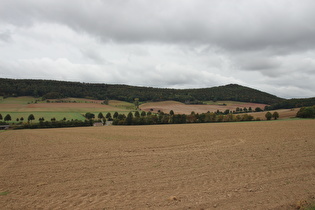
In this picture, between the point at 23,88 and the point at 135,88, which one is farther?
the point at 135,88

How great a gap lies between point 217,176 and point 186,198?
12.1 feet

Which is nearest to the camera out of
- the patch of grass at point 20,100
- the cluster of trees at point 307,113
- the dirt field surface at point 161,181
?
the dirt field surface at point 161,181

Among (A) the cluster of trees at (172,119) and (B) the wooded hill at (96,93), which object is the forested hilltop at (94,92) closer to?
(B) the wooded hill at (96,93)

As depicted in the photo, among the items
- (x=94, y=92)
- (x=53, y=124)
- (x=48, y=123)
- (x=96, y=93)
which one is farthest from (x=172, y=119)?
(x=94, y=92)

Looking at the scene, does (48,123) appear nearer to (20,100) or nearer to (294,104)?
(20,100)

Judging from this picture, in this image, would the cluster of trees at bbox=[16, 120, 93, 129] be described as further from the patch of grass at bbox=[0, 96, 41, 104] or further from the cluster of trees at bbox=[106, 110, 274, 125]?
the patch of grass at bbox=[0, 96, 41, 104]

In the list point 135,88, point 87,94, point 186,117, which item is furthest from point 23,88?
point 186,117

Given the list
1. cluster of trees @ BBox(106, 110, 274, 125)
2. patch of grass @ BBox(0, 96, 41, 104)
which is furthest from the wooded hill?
cluster of trees @ BBox(106, 110, 274, 125)

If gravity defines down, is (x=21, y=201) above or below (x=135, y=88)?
Answer: below

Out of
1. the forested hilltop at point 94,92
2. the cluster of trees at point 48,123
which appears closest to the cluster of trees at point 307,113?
the forested hilltop at point 94,92

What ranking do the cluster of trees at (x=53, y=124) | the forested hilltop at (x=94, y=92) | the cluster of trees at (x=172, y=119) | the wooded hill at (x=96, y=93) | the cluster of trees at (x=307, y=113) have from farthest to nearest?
the forested hilltop at (x=94, y=92) → the wooded hill at (x=96, y=93) → the cluster of trees at (x=172, y=119) → the cluster of trees at (x=307, y=113) → the cluster of trees at (x=53, y=124)

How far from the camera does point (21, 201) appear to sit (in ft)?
29.8

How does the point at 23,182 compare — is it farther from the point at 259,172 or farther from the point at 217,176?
the point at 259,172

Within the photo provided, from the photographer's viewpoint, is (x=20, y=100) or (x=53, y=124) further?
(x=20, y=100)
